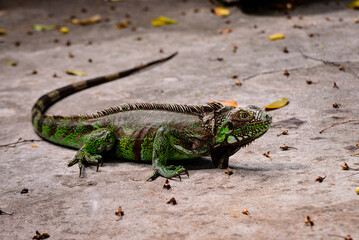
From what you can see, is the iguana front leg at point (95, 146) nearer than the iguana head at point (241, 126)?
No

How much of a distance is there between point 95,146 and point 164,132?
2.76 ft

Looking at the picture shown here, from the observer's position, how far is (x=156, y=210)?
358 centimetres

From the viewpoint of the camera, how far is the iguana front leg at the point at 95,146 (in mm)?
4621

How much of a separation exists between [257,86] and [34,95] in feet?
11.4

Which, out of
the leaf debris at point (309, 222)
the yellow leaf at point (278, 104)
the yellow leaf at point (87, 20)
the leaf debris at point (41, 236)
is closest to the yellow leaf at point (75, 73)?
the yellow leaf at point (87, 20)

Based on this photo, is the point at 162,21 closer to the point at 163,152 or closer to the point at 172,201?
the point at 163,152

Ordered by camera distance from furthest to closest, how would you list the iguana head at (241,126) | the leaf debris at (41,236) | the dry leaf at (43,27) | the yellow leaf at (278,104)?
the dry leaf at (43,27)
the yellow leaf at (278,104)
the iguana head at (241,126)
the leaf debris at (41,236)

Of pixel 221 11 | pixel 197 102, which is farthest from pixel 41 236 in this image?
pixel 221 11

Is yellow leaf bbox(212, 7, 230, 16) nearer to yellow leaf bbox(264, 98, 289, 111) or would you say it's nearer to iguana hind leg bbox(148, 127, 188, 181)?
yellow leaf bbox(264, 98, 289, 111)

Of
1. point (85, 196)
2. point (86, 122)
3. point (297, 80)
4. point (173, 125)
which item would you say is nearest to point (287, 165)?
point (173, 125)

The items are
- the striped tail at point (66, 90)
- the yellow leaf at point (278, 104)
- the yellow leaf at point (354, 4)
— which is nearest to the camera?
the yellow leaf at point (278, 104)

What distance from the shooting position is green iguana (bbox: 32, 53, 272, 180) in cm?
411

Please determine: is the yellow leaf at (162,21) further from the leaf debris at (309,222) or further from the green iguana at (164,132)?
the leaf debris at (309,222)

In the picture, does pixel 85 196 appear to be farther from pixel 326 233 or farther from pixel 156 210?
pixel 326 233
